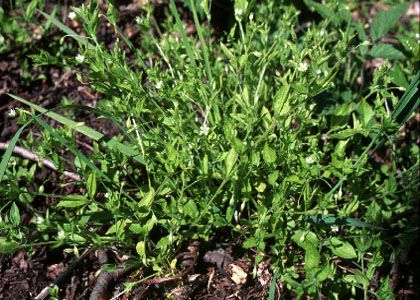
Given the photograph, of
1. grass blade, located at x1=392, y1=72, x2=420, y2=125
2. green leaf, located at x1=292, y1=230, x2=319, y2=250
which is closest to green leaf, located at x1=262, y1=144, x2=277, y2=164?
green leaf, located at x1=292, y1=230, x2=319, y2=250

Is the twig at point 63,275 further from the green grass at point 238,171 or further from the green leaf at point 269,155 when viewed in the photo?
the green leaf at point 269,155

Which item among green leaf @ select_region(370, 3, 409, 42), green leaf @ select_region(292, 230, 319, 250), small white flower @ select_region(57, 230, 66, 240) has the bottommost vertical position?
green leaf @ select_region(292, 230, 319, 250)

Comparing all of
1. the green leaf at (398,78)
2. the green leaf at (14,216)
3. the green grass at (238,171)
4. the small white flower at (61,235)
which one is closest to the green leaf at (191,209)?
the green grass at (238,171)

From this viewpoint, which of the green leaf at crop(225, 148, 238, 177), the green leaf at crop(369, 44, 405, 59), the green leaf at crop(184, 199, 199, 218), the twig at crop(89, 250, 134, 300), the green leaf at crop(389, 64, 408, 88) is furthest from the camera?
the green leaf at crop(369, 44, 405, 59)

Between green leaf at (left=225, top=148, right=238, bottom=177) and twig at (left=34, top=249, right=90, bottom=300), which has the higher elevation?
green leaf at (left=225, top=148, right=238, bottom=177)

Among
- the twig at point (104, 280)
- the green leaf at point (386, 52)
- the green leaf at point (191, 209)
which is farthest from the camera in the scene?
the green leaf at point (386, 52)

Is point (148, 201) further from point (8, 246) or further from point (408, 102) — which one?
point (408, 102)

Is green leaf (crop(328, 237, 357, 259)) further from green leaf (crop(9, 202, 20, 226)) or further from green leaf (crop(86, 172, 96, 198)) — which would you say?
green leaf (crop(9, 202, 20, 226))
